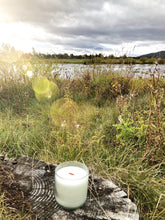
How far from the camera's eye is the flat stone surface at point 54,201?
3.94ft

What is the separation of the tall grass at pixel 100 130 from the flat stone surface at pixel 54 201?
0.63 feet

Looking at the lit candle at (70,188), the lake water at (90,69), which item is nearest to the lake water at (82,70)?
the lake water at (90,69)

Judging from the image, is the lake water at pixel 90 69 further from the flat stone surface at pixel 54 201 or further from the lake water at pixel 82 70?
the flat stone surface at pixel 54 201

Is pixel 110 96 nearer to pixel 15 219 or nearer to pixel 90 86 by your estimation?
pixel 90 86

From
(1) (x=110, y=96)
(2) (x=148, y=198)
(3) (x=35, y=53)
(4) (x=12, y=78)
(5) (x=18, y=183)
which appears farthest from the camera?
(3) (x=35, y=53)

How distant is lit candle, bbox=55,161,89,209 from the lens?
1181 mm

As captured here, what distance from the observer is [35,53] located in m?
5.38

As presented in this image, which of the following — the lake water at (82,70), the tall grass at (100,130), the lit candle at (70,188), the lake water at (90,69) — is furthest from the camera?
the lake water at (90,69)

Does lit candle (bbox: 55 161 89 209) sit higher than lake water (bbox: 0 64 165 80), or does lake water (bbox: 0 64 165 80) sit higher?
lake water (bbox: 0 64 165 80)

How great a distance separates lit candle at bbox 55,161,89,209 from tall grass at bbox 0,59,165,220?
363mm

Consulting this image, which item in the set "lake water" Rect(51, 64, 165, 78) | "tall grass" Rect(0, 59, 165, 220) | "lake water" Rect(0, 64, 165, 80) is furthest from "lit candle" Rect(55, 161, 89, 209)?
"lake water" Rect(51, 64, 165, 78)

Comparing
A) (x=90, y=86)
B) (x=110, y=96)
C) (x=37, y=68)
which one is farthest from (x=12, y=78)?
(x=110, y=96)

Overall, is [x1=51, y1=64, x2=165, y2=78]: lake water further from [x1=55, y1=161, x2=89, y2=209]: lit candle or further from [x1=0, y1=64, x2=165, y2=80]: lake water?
[x1=55, y1=161, x2=89, y2=209]: lit candle

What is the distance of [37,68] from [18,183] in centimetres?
413
